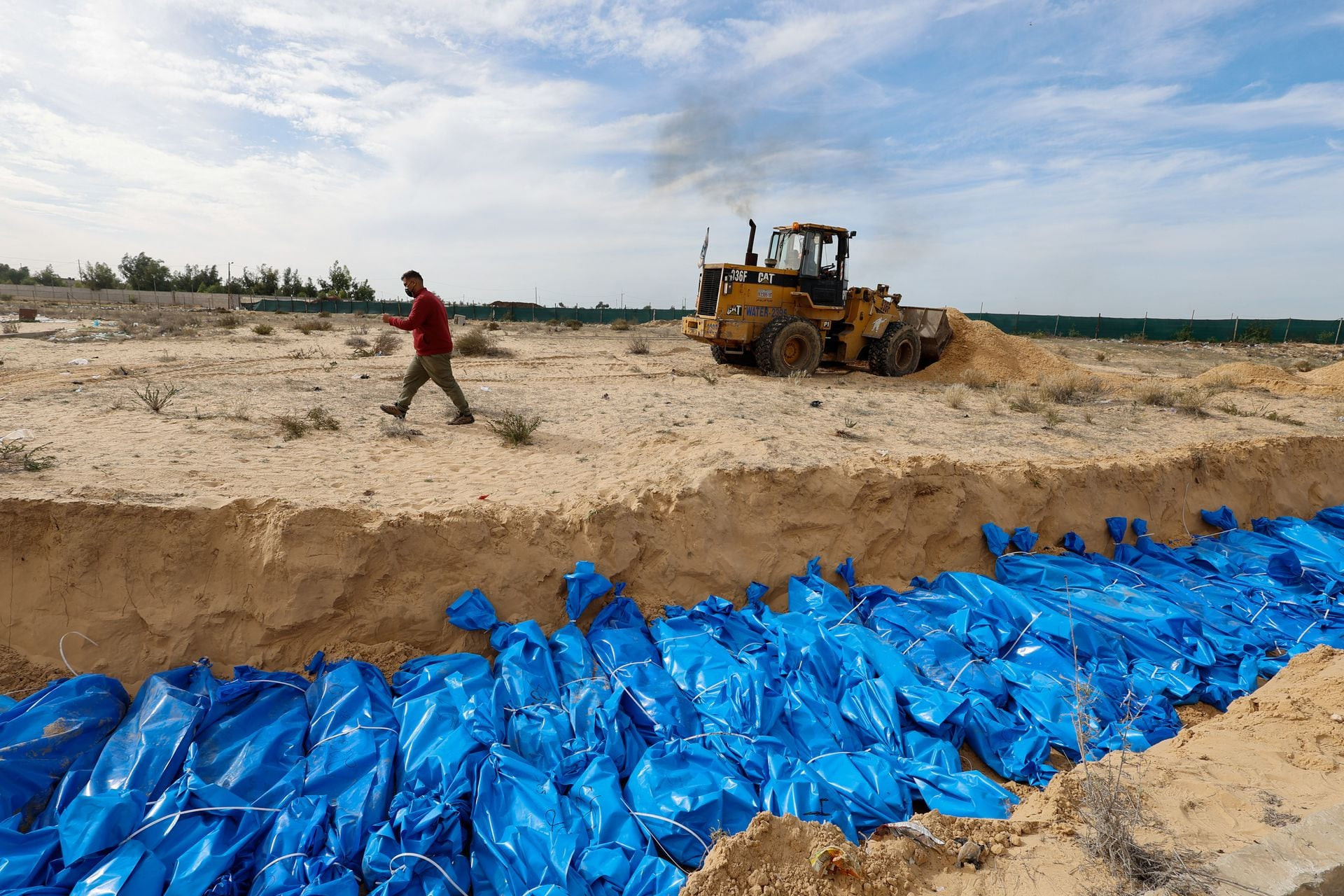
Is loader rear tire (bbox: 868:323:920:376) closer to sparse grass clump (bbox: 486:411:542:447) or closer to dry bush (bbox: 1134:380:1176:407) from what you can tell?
dry bush (bbox: 1134:380:1176:407)

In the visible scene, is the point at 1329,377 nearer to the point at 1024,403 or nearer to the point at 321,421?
the point at 1024,403

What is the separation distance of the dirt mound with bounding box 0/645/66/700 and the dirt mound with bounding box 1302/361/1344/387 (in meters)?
19.3

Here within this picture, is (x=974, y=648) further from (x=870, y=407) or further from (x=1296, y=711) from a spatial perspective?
(x=870, y=407)

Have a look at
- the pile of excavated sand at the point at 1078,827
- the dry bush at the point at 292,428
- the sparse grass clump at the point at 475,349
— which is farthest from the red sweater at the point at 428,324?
the sparse grass clump at the point at 475,349

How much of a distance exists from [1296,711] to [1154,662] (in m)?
0.83

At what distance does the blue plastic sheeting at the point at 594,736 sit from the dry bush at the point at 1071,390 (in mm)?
5992

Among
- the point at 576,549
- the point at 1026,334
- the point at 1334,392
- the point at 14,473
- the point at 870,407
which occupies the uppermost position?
the point at 1026,334

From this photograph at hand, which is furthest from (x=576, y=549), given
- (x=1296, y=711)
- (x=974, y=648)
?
(x=1296, y=711)

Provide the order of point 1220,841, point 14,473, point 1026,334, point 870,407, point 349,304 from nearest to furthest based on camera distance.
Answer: point 1220,841, point 14,473, point 870,407, point 1026,334, point 349,304

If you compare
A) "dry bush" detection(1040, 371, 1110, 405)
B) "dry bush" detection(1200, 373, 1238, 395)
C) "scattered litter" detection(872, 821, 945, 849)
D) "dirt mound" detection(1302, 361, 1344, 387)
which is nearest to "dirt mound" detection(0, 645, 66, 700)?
"scattered litter" detection(872, 821, 945, 849)

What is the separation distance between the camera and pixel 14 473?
4.54 meters

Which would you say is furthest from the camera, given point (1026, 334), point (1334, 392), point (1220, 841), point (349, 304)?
point (349, 304)

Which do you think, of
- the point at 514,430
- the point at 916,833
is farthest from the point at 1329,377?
the point at 916,833

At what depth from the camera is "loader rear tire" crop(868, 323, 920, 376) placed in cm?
1336
